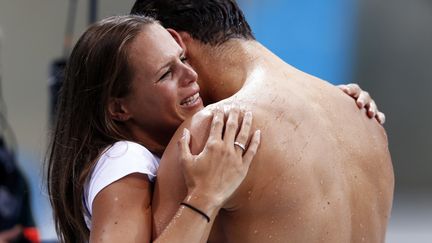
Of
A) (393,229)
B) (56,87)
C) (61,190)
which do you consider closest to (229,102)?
(61,190)

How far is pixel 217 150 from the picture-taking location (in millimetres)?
1242

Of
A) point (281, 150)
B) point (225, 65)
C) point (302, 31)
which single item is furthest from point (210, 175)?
point (302, 31)

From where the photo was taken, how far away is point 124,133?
1.44 metres

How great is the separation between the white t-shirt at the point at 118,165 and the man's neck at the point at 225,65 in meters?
0.23

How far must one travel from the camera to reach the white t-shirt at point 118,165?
1.30 metres

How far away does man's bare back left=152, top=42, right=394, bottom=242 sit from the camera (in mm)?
1271

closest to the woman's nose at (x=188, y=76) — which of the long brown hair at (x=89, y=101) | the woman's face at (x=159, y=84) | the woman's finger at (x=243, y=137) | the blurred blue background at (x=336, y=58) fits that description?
the woman's face at (x=159, y=84)

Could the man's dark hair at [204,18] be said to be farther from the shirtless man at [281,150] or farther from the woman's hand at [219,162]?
the woman's hand at [219,162]

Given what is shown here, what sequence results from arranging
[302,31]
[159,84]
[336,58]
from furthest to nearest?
[336,58] < [302,31] < [159,84]

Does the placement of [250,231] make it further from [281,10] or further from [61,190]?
[281,10]

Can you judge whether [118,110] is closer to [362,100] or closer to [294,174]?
[294,174]

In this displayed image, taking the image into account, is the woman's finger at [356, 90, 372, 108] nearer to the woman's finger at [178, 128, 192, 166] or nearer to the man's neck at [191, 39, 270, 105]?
the man's neck at [191, 39, 270, 105]

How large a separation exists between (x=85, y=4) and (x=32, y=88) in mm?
517

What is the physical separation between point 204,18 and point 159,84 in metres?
0.24
